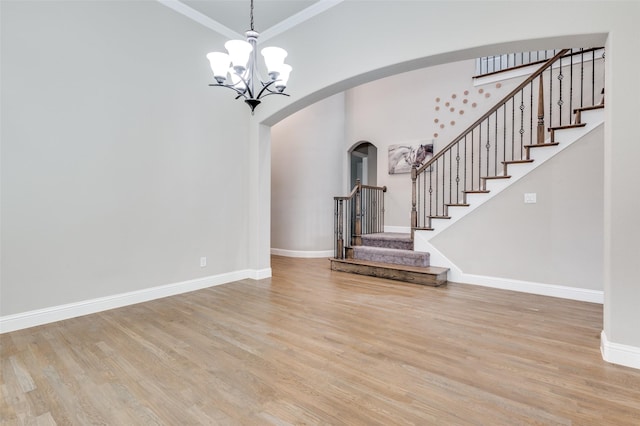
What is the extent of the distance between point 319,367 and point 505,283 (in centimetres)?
336

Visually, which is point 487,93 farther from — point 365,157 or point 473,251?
point 365,157

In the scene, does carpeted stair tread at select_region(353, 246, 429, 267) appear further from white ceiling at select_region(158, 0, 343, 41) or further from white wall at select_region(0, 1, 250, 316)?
white ceiling at select_region(158, 0, 343, 41)

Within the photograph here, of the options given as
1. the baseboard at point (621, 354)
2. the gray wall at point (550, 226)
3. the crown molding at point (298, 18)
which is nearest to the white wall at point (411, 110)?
the gray wall at point (550, 226)

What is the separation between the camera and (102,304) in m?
3.36

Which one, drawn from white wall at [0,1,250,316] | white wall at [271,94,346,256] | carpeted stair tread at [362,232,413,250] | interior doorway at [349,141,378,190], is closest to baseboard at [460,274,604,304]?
carpeted stair tread at [362,232,413,250]

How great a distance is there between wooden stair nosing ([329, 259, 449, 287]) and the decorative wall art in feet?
7.65

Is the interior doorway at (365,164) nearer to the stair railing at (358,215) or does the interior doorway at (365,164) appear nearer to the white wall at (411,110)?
the white wall at (411,110)

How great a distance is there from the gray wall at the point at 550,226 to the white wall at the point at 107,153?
149 inches

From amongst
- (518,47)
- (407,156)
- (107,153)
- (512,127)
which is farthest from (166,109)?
(512,127)

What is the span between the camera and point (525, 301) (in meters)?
3.78

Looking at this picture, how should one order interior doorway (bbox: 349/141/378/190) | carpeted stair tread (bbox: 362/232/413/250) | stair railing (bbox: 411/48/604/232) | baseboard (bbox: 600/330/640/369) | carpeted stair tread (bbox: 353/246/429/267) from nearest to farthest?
baseboard (bbox: 600/330/640/369) → stair railing (bbox: 411/48/604/232) → carpeted stair tread (bbox: 353/246/429/267) → carpeted stair tread (bbox: 362/232/413/250) → interior doorway (bbox: 349/141/378/190)

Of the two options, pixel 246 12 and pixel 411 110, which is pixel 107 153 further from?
pixel 411 110

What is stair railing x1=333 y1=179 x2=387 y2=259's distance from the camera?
5.91m

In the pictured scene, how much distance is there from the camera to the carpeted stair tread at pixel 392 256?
16.4 feet
